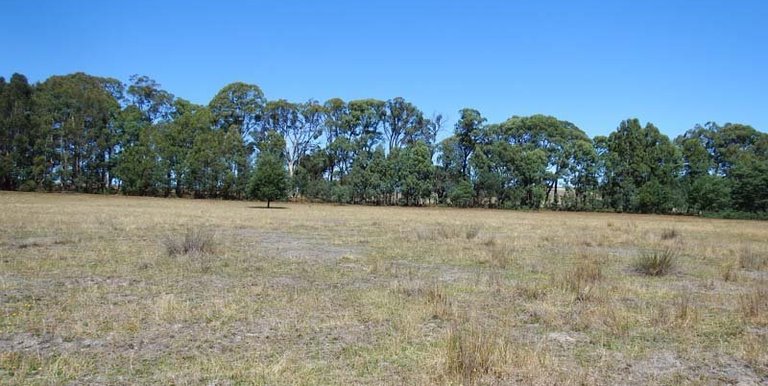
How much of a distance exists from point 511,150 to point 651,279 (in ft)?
236

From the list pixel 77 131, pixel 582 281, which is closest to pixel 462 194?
pixel 77 131

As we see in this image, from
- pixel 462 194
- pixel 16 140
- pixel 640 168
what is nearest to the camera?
pixel 16 140

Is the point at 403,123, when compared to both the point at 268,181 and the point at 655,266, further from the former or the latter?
the point at 655,266

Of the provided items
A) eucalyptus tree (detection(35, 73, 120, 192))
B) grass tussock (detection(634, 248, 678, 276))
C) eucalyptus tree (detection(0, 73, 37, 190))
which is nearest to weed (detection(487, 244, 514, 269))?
grass tussock (detection(634, 248, 678, 276))

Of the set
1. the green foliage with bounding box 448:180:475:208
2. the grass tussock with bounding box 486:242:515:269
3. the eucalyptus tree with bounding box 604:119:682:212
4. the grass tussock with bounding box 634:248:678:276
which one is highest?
the eucalyptus tree with bounding box 604:119:682:212

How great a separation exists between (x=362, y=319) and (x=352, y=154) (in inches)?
3335

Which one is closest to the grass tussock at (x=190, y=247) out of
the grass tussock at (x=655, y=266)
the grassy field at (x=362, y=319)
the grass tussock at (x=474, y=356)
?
the grassy field at (x=362, y=319)

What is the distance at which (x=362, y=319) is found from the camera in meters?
7.89

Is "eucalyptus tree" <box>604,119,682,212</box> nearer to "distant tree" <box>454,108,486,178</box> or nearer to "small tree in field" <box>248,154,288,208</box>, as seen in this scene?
"distant tree" <box>454,108,486,178</box>

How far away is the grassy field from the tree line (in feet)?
177

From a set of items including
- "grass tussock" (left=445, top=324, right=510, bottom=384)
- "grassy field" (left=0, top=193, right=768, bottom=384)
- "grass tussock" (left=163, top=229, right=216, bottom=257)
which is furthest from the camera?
"grass tussock" (left=163, top=229, right=216, bottom=257)

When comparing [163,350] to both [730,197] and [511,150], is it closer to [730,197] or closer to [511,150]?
[511,150]

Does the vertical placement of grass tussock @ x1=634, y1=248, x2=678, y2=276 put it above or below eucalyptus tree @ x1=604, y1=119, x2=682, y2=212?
below

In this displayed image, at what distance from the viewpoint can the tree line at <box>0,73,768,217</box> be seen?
249ft
